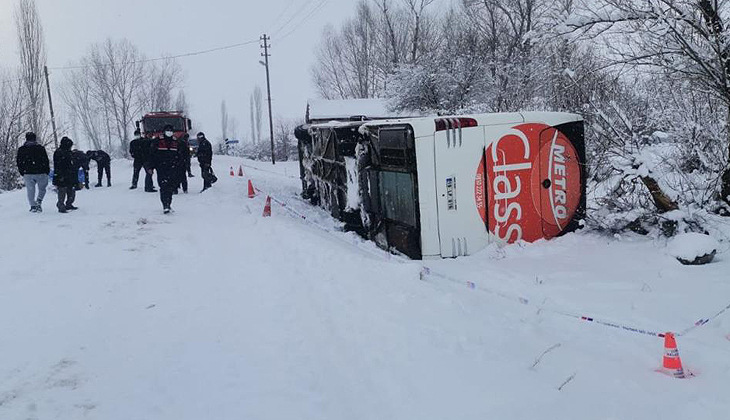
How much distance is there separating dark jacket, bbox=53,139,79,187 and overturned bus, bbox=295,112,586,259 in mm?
6889

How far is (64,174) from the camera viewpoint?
10758 mm

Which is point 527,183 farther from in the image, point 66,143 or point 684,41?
point 66,143

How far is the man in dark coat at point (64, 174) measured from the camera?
10.7 meters

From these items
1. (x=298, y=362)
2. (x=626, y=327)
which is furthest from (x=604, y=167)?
(x=298, y=362)

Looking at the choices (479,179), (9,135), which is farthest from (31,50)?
(479,179)

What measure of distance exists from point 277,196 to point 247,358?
11.2 meters

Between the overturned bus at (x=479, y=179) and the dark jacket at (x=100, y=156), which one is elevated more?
the dark jacket at (x=100, y=156)

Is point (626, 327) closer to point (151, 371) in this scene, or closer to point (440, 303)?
point (440, 303)

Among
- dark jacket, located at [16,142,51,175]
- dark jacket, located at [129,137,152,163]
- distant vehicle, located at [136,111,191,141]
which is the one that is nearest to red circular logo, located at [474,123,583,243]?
dark jacket, located at [16,142,51,175]

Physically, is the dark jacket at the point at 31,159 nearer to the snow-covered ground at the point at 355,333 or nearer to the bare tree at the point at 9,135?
the snow-covered ground at the point at 355,333

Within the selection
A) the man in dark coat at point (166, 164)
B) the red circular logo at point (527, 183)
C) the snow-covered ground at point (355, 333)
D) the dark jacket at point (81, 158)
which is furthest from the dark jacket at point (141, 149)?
the red circular logo at point (527, 183)

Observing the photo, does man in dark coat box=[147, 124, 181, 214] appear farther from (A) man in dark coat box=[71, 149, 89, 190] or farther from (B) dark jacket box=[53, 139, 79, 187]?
(A) man in dark coat box=[71, 149, 89, 190]

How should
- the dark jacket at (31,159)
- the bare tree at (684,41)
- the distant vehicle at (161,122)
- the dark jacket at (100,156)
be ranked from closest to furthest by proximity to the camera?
the bare tree at (684,41), the dark jacket at (31,159), the dark jacket at (100,156), the distant vehicle at (161,122)

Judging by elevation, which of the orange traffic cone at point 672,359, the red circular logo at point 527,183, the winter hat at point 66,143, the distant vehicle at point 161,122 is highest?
the distant vehicle at point 161,122
